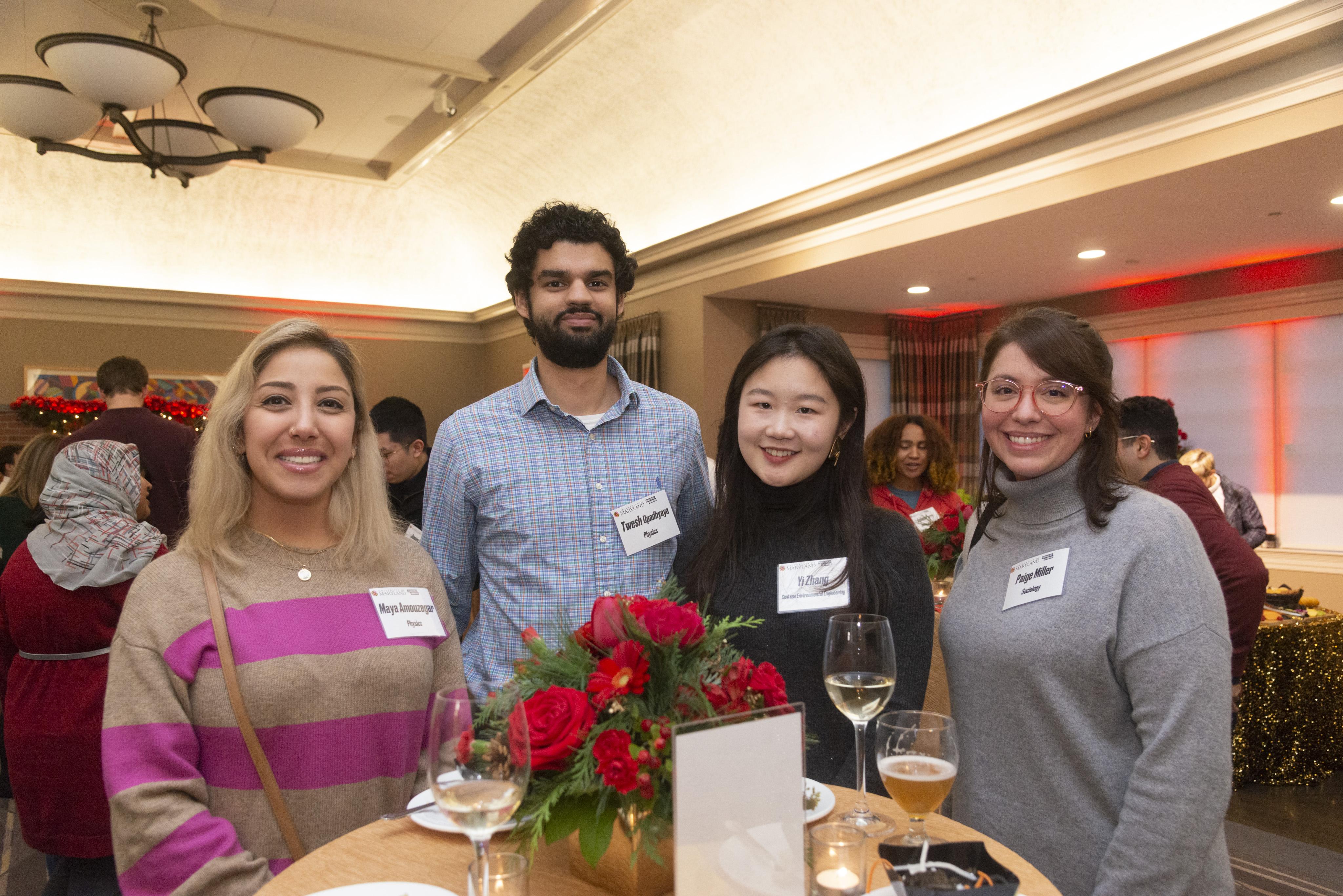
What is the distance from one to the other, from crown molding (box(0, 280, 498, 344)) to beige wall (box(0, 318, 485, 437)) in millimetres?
66

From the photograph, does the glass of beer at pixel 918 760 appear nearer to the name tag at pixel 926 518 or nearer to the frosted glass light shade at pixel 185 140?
the name tag at pixel 926 518

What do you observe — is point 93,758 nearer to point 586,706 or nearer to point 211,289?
point 586,706

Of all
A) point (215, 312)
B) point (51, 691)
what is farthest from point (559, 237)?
point (215, 312)

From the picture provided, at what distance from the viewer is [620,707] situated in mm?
958

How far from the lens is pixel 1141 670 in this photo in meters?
1.30

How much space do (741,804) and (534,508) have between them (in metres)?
1.14

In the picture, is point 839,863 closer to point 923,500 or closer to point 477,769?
point 477,769

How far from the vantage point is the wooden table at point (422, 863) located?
107cm

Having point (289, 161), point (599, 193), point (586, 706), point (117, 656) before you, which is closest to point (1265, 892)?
point (586, 706)

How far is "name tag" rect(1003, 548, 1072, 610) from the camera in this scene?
55.6 inches

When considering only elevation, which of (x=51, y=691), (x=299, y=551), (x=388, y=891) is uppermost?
(x=299, y=551)

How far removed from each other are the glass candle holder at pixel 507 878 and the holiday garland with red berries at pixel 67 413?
6090 millimetres

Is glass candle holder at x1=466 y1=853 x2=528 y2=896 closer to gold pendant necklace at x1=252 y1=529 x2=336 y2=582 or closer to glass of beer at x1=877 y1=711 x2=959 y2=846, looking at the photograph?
glass of beer at x1=877 y1=711 x2=959 y2=846

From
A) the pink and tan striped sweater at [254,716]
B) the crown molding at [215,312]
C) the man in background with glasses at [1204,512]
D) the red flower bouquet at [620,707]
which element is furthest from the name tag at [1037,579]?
the crown molding at [215,312]
